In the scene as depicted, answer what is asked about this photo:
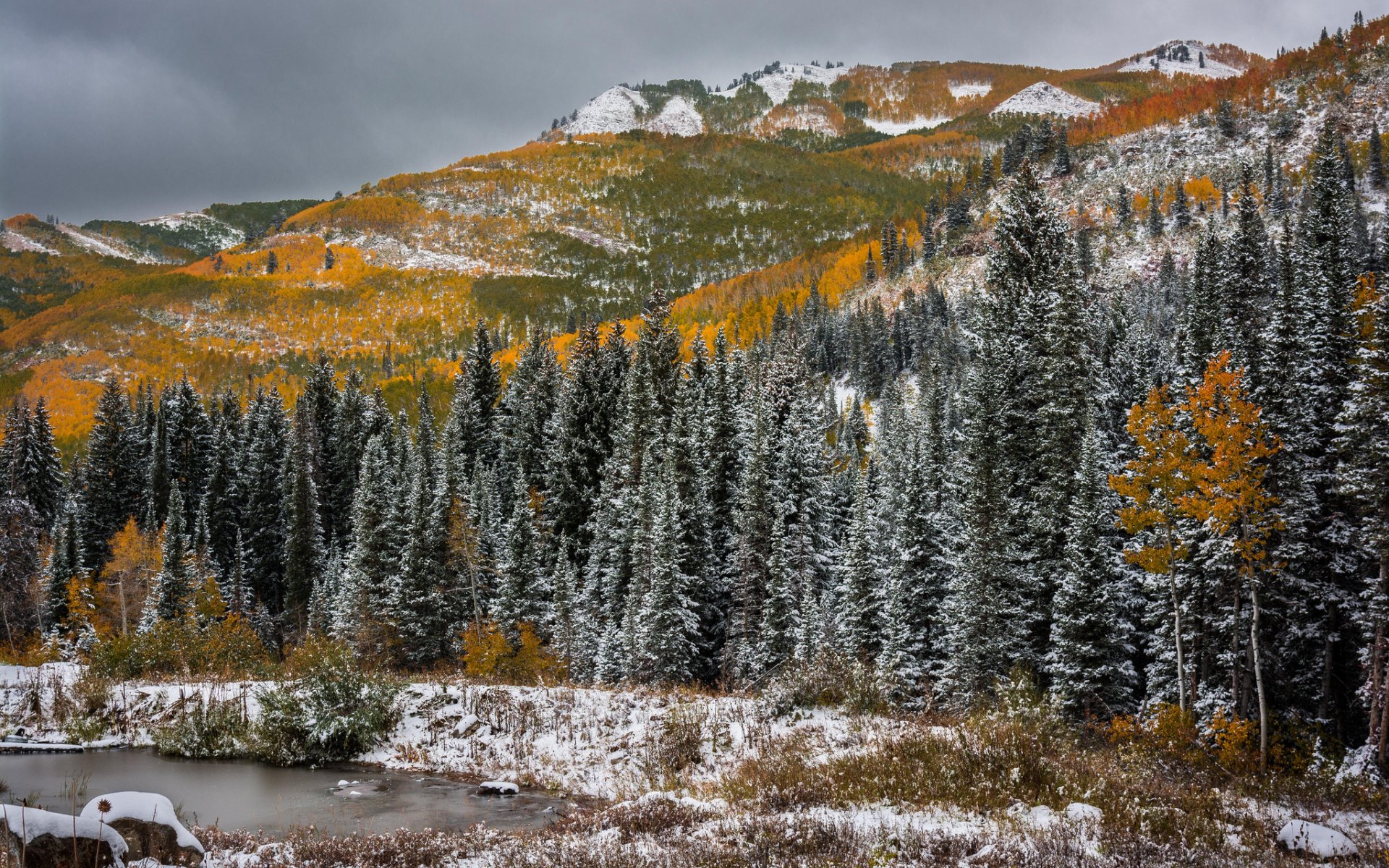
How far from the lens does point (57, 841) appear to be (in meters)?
8.87

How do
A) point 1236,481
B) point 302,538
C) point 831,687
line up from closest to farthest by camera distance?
point 831,687 < point 1236,481 < point 302,538

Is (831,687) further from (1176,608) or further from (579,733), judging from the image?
(1176,608)

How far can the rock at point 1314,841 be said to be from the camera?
893cm

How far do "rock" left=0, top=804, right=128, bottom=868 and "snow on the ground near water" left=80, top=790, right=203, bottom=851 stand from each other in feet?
0.81

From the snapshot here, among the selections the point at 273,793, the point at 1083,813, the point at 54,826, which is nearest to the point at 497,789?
the point at 273,793

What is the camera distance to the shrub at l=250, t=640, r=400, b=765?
1927 centimetres

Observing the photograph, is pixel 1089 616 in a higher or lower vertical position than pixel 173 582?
higher

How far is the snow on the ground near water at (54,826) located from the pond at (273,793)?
13.0 ft

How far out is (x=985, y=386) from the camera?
32.6 m

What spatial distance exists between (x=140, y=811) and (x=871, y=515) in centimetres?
3320

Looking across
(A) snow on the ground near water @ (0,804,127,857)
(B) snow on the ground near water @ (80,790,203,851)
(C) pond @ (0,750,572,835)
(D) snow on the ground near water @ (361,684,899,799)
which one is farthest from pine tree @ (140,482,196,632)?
(A) snow on the ground near water @ (0,804,127,857)

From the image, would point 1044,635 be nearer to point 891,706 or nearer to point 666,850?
point 891,706

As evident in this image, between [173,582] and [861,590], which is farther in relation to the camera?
[173,582]

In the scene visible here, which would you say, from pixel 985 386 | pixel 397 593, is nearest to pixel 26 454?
pixel 397 593
